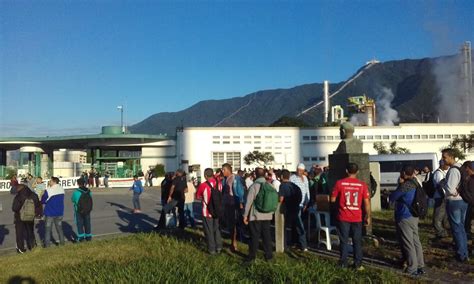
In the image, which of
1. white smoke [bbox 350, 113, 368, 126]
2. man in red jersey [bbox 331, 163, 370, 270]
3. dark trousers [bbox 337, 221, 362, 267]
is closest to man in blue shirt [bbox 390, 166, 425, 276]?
man in red jersey [bbox 331, 163, 370, 270]

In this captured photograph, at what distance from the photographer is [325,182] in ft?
42.5

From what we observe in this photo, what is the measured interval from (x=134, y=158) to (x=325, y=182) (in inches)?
2246

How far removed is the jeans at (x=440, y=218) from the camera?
35.3 ft

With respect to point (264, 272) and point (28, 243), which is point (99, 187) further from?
point (264, 272)

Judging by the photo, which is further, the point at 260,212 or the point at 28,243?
the point at 28,243

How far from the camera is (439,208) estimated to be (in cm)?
1099

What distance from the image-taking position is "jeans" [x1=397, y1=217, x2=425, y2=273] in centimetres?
741

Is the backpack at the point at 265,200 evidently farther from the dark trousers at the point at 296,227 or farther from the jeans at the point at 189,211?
the jeans at the point at 189,211

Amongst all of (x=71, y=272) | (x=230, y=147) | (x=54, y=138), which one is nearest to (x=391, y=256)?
(x=71, y=272)

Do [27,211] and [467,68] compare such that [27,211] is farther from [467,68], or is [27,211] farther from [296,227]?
[467,68]

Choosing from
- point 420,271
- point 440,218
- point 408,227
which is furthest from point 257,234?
point 440,218

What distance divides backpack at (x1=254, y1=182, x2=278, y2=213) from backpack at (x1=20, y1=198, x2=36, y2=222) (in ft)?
19.0

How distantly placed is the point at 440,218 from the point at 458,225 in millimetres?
2702

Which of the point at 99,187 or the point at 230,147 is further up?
the point at 230,147
